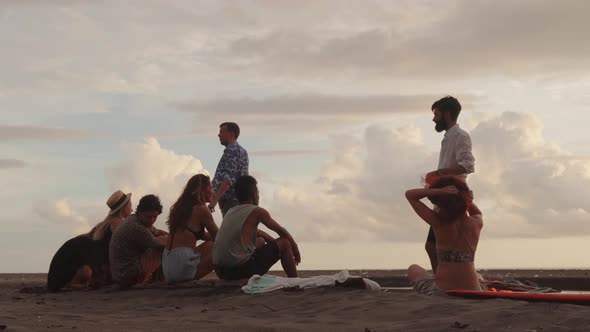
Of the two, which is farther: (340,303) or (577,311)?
(340,303)

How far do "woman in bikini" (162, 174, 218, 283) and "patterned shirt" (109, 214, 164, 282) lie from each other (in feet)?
1.07

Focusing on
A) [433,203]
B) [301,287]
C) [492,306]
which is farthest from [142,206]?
[492,306]

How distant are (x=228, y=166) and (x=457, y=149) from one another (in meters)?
3.89

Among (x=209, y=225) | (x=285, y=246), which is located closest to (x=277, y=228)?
(x=285, y=246)

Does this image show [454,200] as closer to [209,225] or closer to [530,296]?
[530,296]

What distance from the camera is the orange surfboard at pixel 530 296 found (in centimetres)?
670

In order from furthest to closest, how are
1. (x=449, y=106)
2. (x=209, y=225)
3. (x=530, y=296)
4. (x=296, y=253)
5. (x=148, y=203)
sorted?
(x=148, y=203)
(x=209, y=225)
(x=296, y=253)
(x=449, y=106)
(x=530, y=296)

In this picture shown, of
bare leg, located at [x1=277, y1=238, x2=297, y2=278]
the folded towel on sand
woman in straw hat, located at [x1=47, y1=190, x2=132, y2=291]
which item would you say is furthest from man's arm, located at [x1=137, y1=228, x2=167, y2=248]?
the folded towel on sand

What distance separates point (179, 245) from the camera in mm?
10062

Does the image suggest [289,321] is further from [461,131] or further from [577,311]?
[461,131]

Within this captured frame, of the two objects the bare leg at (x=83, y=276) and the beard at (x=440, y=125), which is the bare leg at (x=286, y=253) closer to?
the beard at (x=440, y=125)

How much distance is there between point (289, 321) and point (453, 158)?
2.54m

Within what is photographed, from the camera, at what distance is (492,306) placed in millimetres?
6648

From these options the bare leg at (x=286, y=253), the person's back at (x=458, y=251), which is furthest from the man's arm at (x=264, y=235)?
the person's back at (x=458, y=251)
